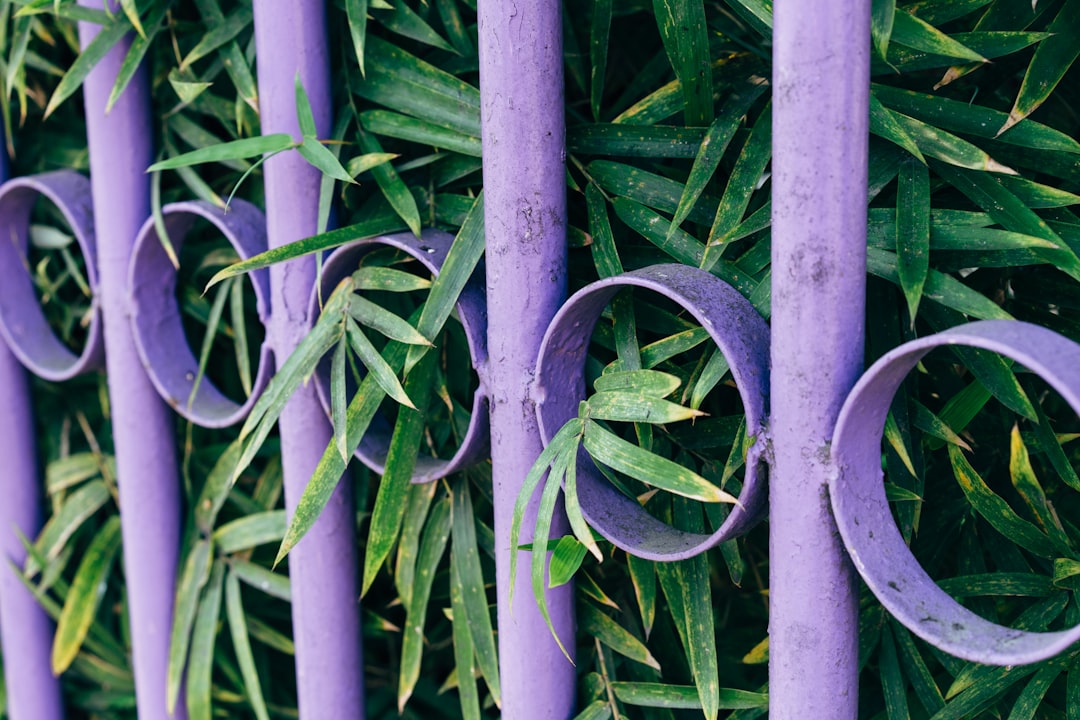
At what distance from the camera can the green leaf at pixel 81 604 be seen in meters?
1.05

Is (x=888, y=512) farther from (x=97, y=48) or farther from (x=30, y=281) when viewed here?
(x=30, y=281)

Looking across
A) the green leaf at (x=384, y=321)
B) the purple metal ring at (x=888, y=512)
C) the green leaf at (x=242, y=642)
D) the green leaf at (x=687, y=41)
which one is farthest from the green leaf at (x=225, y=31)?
the purple metal ring at (x=888, y=512)

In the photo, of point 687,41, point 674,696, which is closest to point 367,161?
point 687,41

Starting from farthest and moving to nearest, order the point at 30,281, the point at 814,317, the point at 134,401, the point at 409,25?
1. the point at 30,281
2. the point at 134,401
3. the point at 409,25
4. the point at 814,317

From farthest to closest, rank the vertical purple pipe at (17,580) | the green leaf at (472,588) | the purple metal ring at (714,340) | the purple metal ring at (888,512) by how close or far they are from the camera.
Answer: the vertical purple pipe at (17,580), the green leaf at (472,588), the purple metal ring at (714,340), the purple metal ring at (888,512)

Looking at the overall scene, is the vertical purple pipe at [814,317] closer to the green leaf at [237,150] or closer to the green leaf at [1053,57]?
the green leaf at [1053,57]

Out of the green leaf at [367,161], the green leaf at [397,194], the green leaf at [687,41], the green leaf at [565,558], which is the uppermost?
the green leaf at [687,41]

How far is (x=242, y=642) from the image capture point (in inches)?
37.3

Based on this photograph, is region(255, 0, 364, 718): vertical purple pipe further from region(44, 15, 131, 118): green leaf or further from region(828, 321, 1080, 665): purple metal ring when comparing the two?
region(828, 321, 1080, 665): purple metal ring

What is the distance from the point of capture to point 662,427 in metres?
0.74

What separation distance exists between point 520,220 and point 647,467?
0.59 feet

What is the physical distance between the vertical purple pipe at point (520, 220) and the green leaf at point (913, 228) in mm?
217

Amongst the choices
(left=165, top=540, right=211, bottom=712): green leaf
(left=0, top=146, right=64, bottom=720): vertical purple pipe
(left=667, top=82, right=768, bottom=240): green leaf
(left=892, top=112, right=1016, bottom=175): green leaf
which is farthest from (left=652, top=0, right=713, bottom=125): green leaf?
(left=0, top=146, right=64, bottom=720): vertical purple pipe

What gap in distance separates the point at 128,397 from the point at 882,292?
0.65 meters
